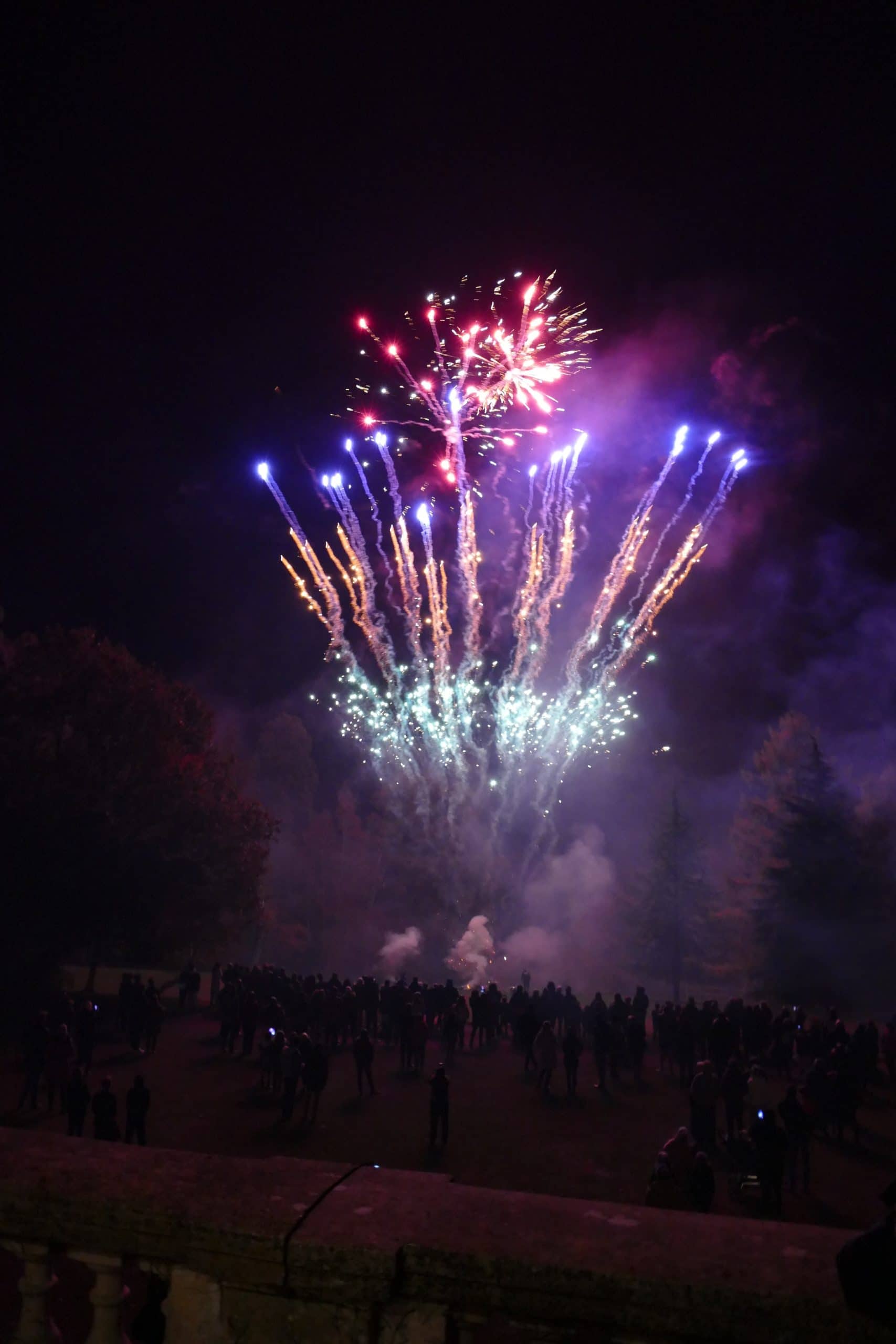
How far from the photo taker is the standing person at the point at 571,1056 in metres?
15.8

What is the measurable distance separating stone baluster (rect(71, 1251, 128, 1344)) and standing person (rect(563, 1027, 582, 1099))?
1415 cm

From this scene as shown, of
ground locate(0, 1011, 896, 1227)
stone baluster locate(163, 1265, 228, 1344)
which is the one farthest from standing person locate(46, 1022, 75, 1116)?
stone baluster locate(163, 1265, 228, 1344)

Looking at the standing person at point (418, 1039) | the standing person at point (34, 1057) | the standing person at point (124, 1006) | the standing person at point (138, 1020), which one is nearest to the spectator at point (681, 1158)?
the standing person at point (418, 1039)

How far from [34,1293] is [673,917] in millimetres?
49890

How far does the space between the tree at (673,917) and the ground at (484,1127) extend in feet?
104

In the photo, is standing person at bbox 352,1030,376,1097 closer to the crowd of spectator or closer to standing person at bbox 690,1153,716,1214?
the crowd of spectator

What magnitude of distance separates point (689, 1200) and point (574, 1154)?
5.11 metres

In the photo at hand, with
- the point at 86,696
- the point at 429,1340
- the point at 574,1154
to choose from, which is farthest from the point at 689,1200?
the point at 86,696

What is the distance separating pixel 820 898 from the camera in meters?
35.5

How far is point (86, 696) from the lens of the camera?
29.4 metres

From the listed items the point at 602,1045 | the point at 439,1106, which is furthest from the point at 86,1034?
the point at 602,1045

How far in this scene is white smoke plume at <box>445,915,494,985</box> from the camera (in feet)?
159

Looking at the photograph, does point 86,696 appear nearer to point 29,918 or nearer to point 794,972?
point 29,918

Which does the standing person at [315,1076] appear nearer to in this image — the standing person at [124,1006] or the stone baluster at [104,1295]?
the standing person at [124,1006]
